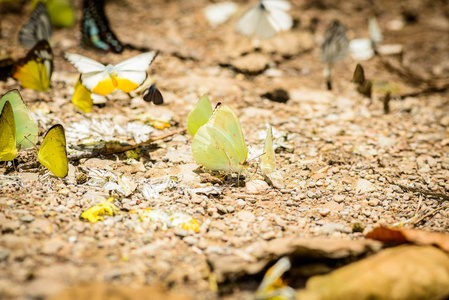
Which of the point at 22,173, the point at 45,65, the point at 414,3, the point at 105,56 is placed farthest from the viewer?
the point at 414,3

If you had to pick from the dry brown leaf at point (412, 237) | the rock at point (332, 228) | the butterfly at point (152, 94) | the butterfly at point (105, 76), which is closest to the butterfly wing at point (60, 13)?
the butterfly at point (105, 76)

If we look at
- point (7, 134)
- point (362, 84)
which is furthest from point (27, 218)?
point (362, 84)

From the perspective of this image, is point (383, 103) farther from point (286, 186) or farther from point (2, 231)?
point (2, 231)

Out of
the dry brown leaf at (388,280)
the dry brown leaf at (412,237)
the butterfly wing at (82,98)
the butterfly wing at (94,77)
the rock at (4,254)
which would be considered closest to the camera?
the dry brown leaf at (388,280)

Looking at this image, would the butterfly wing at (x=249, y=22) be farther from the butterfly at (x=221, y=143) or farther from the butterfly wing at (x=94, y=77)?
the butterfly at (x=221, y=143)

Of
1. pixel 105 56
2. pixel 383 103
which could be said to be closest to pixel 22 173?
pixel 105 56

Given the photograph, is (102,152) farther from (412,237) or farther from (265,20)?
(265,20)
